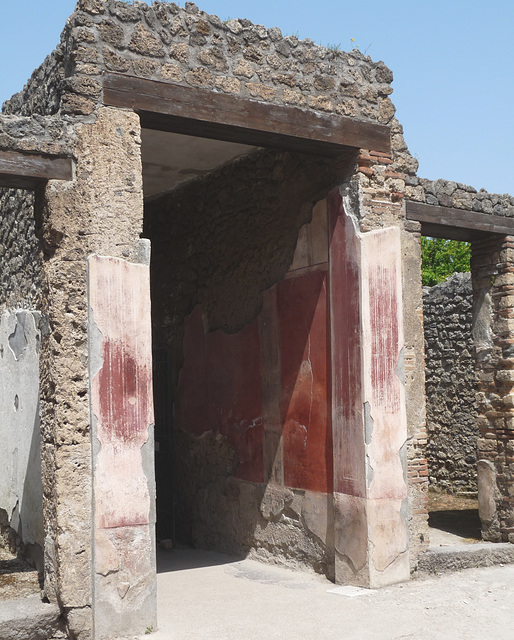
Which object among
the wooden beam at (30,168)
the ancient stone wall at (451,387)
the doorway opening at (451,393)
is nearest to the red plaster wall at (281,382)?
the wooden beam at (30,168)

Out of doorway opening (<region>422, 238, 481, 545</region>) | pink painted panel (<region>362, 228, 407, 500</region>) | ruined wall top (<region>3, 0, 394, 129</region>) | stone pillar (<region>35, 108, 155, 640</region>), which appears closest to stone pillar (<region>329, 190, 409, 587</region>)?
pink painted panel (<region>362, 228, 407, 500</region>)

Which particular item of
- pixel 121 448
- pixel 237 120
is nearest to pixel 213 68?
pixel 237 120

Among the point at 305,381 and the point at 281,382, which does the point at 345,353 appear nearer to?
the point at 305,381

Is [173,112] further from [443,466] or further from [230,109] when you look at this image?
[443,466]

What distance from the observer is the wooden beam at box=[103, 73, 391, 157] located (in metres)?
4.67

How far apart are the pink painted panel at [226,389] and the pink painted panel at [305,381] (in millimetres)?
384

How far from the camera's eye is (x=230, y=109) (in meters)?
4.97

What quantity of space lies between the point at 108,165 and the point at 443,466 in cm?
637

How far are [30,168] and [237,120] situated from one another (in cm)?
138

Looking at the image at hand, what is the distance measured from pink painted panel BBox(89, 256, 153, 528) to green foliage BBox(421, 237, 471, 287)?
16398mm

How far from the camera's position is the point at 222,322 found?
6.86 metres

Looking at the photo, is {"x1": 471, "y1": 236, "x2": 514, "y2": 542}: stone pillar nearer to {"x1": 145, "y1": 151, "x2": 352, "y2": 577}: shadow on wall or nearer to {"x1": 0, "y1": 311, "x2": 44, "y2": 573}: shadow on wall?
{"x1": 145, "y1": 151, "x2": 352, "y2": 577}: shadow on wall

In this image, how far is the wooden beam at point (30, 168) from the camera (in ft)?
14.2

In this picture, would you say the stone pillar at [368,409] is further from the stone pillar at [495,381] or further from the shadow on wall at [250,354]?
the stone pillar at [495,381]
